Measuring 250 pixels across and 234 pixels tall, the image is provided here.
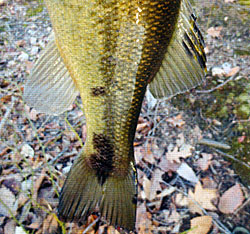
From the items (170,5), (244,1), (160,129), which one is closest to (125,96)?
(170,5)

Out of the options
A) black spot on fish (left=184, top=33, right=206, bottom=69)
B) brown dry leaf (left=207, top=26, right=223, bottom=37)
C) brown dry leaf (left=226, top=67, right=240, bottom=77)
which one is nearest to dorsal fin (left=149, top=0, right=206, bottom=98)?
black spot on fish (left=184, top=33, right=206, bottom=69)

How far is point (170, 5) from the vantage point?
889 mm

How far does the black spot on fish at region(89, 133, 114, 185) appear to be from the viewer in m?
1.16

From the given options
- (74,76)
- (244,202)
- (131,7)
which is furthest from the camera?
(244,202)

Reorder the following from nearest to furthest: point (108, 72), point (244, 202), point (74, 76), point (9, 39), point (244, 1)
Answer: point (108, 72) → point (74, 76) → point (244, 202) → point (244, 1) → point (9, 39)

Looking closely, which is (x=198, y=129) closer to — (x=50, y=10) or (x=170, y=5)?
(x=170, y=5)

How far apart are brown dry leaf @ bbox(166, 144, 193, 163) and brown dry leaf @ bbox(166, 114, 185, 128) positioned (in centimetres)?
24

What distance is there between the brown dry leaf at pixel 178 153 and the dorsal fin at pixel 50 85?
115 cm

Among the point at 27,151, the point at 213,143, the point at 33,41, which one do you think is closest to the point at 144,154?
the point at 213,143

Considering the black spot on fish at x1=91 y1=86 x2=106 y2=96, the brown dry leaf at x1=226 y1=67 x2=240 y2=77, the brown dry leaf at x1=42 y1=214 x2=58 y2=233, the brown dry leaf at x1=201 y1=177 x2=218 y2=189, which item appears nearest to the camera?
the black spot on fish at x1=91 y1=86 x2=106 y2=96

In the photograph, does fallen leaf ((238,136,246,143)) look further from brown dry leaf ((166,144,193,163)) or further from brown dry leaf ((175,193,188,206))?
brown dry leaf ((175,193,188,206))

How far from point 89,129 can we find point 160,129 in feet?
3.89

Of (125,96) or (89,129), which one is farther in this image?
(89,129)

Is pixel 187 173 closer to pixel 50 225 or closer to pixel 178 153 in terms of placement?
pixel 178 153
